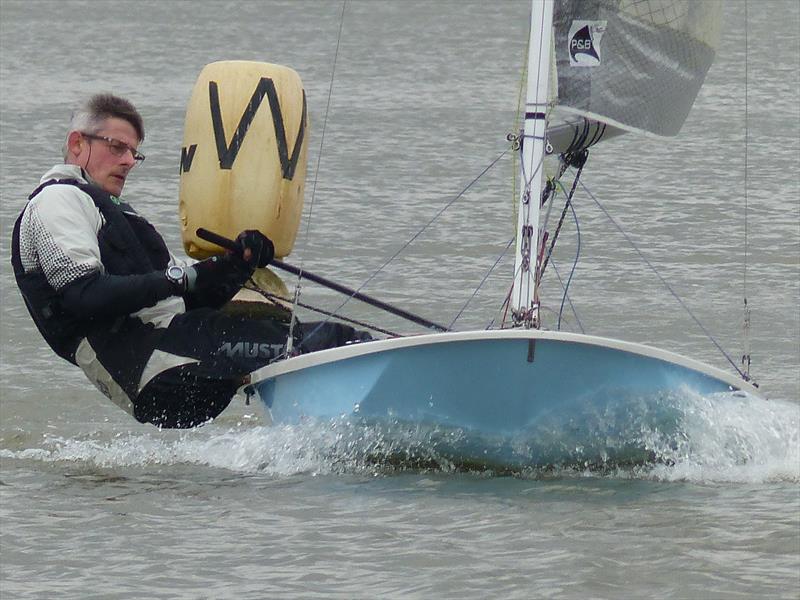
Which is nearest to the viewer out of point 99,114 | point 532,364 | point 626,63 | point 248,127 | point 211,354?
point 532,364

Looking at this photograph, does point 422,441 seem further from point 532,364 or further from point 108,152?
point 108,152

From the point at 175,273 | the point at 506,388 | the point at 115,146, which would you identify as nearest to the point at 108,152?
the point at 115,146

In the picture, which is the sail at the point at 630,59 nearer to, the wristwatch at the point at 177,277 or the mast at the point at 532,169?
the mast at the point at 532,169

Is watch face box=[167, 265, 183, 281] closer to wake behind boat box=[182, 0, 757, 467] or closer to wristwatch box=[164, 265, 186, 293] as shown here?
wristwatch box=[164, 265, 186, 293]

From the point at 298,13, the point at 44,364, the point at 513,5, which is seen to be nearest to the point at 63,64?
the point at 298,13

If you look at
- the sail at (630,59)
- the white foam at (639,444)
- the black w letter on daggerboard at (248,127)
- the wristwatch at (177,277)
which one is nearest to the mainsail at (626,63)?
the sail at (630,59)

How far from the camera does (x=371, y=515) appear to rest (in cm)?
593

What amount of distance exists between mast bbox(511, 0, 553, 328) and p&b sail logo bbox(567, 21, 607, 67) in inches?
6.3

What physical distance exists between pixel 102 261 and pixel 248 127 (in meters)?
0.88

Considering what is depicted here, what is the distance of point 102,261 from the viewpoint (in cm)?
614

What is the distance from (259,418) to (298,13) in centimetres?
1786

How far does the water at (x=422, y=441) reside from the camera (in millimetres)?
5441

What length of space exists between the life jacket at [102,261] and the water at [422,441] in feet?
1.85

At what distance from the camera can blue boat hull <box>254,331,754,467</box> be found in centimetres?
585
